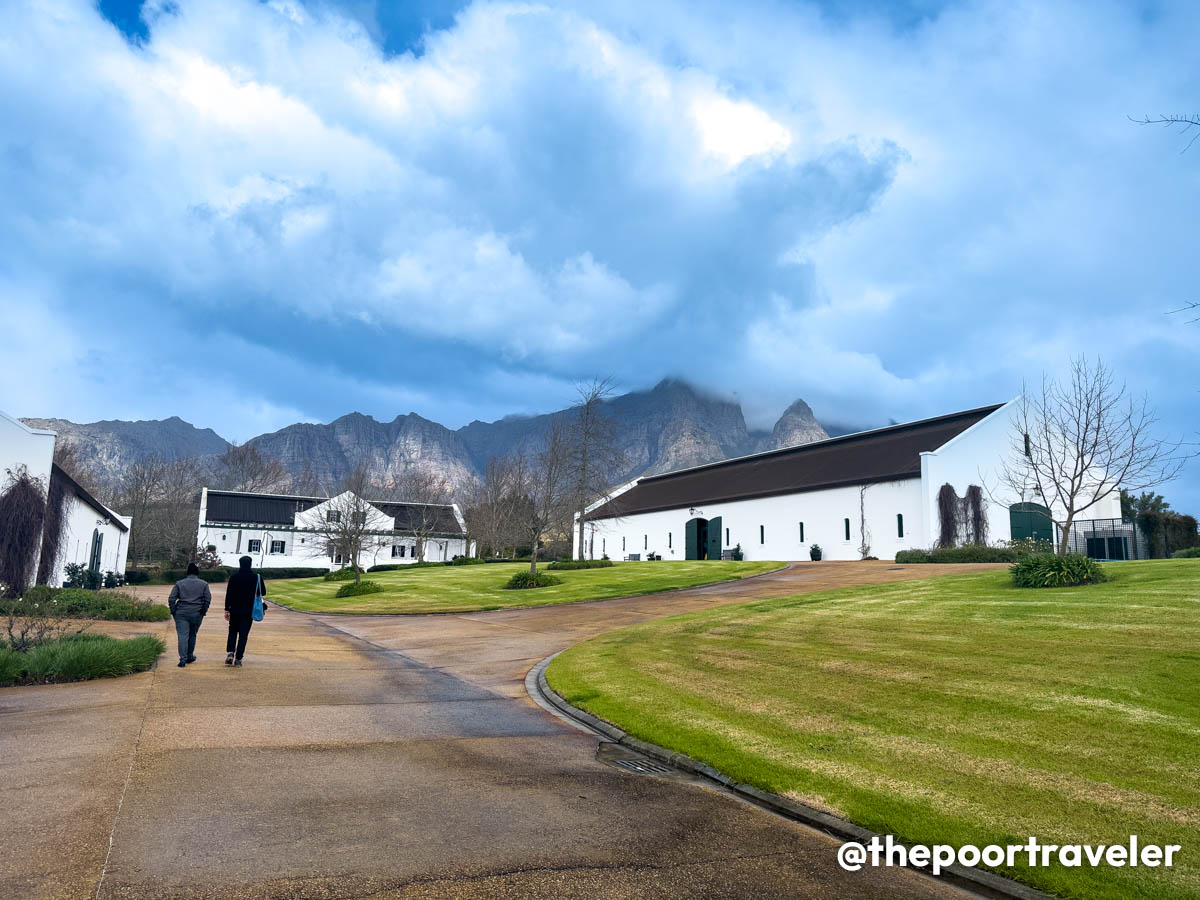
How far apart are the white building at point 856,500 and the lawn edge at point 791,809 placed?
3380 cm

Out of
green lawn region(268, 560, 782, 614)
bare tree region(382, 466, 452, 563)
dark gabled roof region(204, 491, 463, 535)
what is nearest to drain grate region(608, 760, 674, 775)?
green lawn region(268, 560, 782, 614)

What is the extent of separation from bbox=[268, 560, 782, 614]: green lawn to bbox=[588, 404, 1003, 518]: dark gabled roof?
10.6m

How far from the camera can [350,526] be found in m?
48.6

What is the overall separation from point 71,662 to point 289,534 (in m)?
60.6

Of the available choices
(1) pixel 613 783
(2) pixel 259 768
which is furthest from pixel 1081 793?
(2) pixel 259 768

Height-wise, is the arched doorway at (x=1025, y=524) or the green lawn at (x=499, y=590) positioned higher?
the arched doorway at (x=1025, y=524)

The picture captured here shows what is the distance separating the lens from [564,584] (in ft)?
110

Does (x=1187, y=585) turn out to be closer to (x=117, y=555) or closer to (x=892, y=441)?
(x=892, y=441)

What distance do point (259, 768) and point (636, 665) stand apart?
7.12 metres

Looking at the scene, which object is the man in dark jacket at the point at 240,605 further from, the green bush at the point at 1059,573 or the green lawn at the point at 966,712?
the green bush at the point at 1059,573

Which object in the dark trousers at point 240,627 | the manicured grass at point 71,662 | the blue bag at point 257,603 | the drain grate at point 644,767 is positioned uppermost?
the blue bag at point 257,603

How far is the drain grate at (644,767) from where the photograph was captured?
7336 mm

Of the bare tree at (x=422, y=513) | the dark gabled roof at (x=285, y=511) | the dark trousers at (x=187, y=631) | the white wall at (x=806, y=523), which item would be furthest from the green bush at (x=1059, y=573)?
the dark gabled roof at (x=285, y=511)

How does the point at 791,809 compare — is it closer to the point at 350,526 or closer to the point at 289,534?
the point at 350,526
